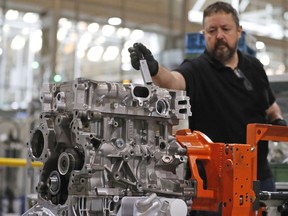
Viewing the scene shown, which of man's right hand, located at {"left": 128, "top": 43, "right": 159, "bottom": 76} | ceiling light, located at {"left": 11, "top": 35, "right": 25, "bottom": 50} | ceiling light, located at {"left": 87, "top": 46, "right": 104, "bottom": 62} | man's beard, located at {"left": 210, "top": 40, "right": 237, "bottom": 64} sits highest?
ceiling light, located at {"left": 11, "top": 35, "right": 25, "bottom": 50}

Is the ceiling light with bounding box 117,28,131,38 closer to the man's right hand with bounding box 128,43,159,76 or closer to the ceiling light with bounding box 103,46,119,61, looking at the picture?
the ceiling light with bounding box 103,46,119,61

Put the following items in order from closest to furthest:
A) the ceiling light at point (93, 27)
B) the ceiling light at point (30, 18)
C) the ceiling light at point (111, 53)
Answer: the ceiling light at point (30, 18) < the ceiling light at point (93, 27) < the ceiling light at point (111, 53)

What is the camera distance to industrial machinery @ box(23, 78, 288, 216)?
307cm

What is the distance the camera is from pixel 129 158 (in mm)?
3160

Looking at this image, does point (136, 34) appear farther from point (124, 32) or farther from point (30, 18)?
point (30, 18)

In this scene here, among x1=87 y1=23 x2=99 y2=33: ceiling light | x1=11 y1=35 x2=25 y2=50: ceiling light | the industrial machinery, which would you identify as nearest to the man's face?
the industrial machinery

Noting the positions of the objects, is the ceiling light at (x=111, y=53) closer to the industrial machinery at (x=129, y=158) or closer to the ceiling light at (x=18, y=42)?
the ceiling light at (x=18, y=42)

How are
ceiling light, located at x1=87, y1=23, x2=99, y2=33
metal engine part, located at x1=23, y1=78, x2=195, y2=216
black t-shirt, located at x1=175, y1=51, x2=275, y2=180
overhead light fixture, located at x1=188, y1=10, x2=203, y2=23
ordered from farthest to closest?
ceiling light, located at x1=87, y1=23, x2=99, y2=33, overhead light fixture, located at x1=188, y1=10, x2=203, y2=23, black t-shirt, located at x1=175, y1=51, x2=275, y2=180, metal engine part, located at x1=23, y1=78, x2=195, y2=216

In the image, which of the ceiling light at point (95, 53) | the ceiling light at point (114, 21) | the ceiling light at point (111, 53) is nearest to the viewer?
the ceiling light at point (114, 21)

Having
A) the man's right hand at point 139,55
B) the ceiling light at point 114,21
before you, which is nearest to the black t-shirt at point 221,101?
the man's right hand at point 139,55

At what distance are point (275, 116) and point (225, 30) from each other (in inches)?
29.6

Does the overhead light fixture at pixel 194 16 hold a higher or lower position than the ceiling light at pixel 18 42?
higher

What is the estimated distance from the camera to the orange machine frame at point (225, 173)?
327cm

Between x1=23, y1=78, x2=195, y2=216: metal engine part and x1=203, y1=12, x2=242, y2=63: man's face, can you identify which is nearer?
x1=23, y1=78, x2=195, y2=216: metal engine part
